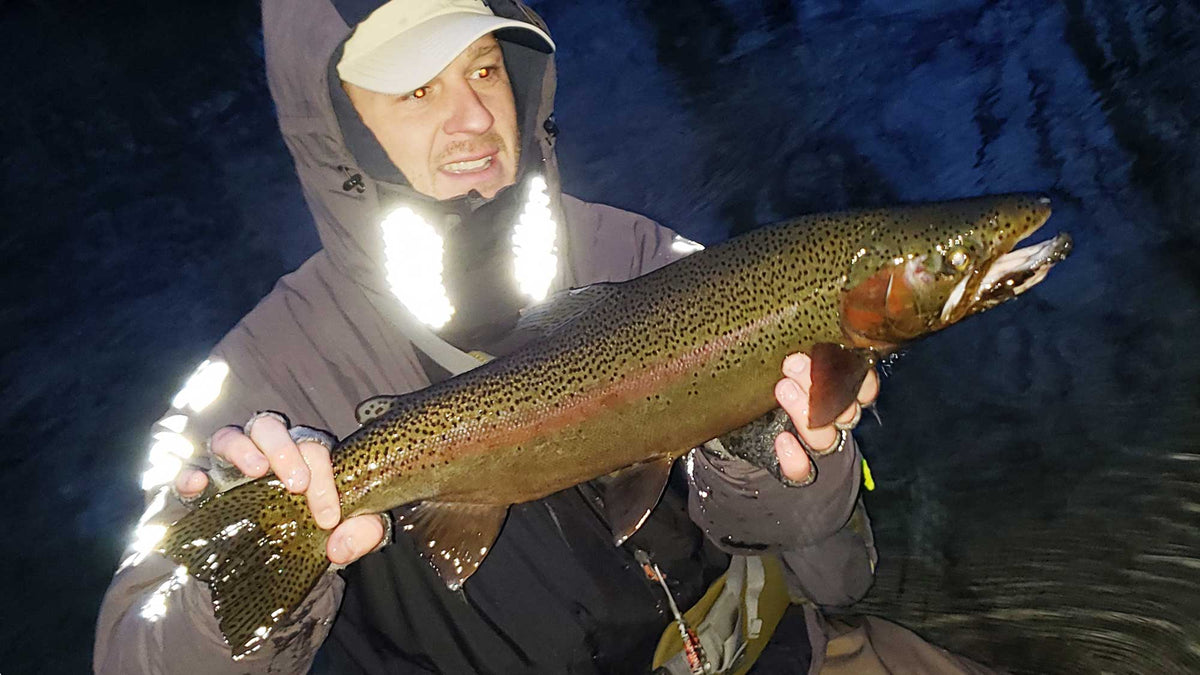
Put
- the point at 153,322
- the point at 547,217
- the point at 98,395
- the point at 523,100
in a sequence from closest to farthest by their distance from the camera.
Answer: the point at 547,217
the point at 523,100
the point at 98,395
the point at 153,322

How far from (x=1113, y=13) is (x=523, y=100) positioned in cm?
989

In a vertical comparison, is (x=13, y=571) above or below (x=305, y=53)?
below

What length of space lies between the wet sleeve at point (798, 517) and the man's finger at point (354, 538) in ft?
2.97

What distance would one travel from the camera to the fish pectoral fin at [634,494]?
2.14 metres

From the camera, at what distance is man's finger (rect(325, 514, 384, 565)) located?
2.05m

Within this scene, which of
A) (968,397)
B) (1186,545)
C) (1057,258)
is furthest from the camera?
(968,397)

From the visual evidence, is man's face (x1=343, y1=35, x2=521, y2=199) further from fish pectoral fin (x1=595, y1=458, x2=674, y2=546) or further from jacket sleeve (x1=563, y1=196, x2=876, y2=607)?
fish pectoral fin (x1=595, y1=458, x2=674, y2=546)

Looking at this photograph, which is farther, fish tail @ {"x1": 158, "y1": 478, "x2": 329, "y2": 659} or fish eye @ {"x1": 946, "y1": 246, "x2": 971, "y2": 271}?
fish eye @ {"x1": 946, "y1": 246, "x2": 971, "y2": 271}

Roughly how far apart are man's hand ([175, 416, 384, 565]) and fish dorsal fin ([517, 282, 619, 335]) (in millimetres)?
658

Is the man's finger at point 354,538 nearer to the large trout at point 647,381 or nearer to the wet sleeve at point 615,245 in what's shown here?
the large trout at point 647,381

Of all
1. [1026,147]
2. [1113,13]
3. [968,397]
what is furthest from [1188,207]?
[1113,13]

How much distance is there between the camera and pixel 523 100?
280 cm

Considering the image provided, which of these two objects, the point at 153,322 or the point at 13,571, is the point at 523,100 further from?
the point at 153,322

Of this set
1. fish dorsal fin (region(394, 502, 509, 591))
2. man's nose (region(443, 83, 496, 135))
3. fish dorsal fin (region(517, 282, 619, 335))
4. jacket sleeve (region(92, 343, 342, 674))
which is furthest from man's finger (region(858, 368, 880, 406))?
jacket sleeve (region(92, 343, 342, 674))
